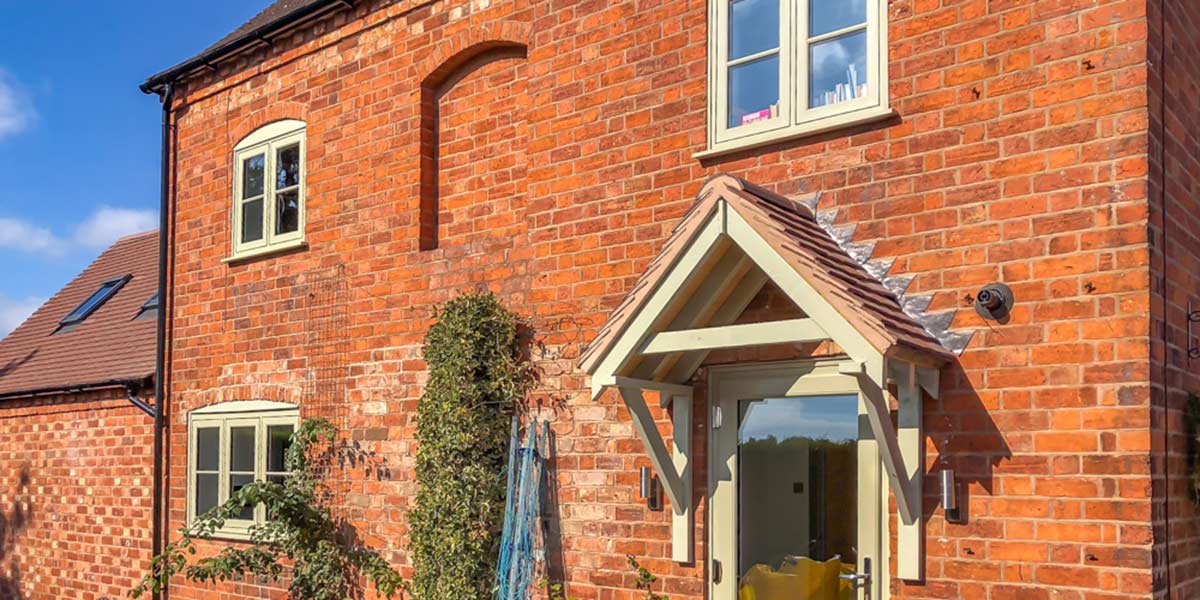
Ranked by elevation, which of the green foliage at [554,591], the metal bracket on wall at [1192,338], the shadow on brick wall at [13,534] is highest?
the metal bracket on wall at [1192,338]

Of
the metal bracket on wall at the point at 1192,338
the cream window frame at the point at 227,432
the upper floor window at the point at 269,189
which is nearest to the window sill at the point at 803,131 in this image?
the metal bracket on wall at the point at 1192,338

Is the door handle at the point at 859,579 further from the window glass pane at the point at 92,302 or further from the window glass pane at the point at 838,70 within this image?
the window glass pane at the point at 92,302

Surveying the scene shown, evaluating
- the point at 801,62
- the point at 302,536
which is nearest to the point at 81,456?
the point at 302,536

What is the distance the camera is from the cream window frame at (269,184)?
33.6ft

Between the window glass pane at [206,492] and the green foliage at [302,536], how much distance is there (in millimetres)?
808

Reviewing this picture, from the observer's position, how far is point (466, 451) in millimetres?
8172

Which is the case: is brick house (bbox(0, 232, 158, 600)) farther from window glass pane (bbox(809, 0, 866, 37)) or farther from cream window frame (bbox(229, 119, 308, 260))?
window glass pane (bbox(809, 0, 866, 37))

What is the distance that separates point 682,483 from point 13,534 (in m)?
9.84

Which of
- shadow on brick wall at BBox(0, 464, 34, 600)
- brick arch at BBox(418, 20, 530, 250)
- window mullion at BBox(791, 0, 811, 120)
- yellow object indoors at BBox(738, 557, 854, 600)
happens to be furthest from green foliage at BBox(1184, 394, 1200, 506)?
shadow on brick wall at BBox(0, 464, 34, 600)

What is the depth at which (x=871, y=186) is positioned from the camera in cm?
650

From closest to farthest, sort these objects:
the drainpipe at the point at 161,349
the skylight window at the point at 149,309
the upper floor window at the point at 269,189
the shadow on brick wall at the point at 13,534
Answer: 1. the upper floor window at the point at 269,189
2. the drainpipe at the point at 161,349
3. the shadow on brick wall at the point at 13,534
4. the skylight window at the point at 149,309

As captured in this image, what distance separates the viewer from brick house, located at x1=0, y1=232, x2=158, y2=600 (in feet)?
38.8

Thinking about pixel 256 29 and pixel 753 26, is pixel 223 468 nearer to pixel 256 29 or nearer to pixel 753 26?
pixel 256 29

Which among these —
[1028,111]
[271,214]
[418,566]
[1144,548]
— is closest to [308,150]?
[271,214]
